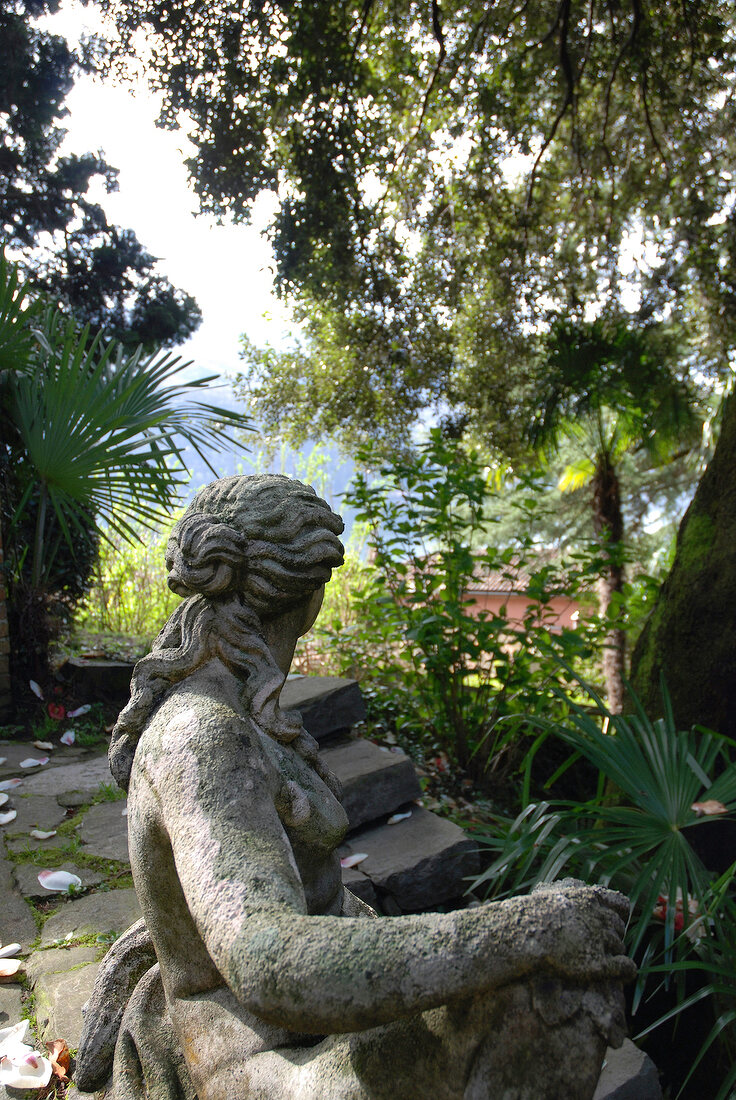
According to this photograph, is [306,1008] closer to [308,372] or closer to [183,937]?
[183,937]

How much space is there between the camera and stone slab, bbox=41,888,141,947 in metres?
2.33

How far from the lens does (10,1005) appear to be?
1.99 meters

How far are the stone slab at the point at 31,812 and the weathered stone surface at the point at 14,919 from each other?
46 centimetres

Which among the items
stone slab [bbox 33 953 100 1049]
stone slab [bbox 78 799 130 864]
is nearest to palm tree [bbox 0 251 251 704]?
stone slab [bbox 78 799 130 864]

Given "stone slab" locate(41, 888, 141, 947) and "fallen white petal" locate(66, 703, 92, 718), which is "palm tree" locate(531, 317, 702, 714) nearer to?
"fallen white petal" locate(66, 703, 92, 718)

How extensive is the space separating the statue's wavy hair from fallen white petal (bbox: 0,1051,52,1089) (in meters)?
0.74

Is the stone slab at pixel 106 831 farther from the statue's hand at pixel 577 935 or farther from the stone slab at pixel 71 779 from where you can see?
the statue's hand at pixel 577 935

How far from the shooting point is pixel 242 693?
128 cm

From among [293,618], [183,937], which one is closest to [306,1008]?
[183,937]

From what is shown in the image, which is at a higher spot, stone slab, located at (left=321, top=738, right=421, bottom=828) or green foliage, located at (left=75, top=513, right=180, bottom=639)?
green foliage, located at (left=75, top=513, right=180, bottom=639)

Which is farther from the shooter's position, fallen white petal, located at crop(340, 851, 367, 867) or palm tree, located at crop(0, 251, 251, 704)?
palm tree, located at crop(0, 251, 251, 704)

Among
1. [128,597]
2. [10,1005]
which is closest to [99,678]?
[128,597]

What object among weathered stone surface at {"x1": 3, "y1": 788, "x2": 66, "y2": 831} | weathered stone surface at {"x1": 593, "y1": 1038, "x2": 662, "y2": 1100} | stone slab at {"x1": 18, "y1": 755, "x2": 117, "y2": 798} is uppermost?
stone slab at {"x1": 18, "y1": 755, "x2": 117, "y2": 798}

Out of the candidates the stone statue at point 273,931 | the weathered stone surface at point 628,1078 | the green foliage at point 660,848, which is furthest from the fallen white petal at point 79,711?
the weathered stone surface at point 628,1078
